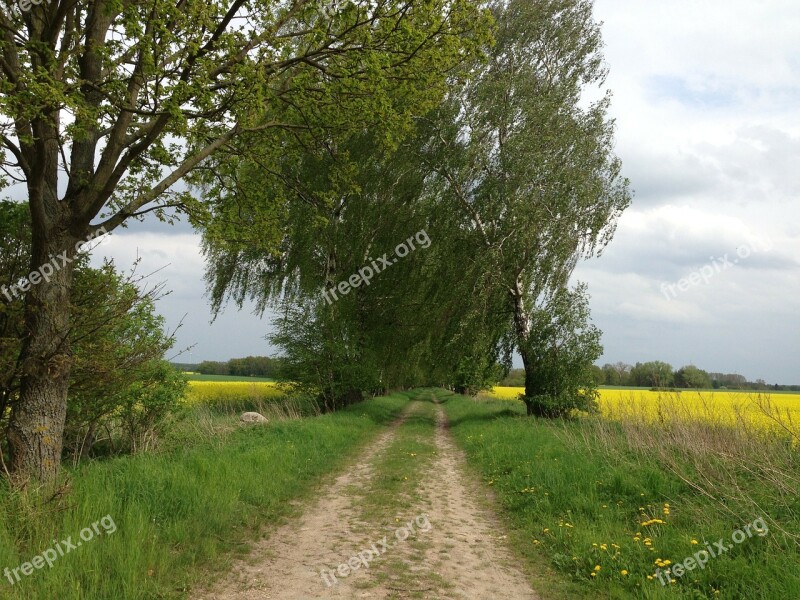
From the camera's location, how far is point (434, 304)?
18516mm

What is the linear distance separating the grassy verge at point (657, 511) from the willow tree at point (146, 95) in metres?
5.93

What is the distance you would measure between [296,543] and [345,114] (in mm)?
6041

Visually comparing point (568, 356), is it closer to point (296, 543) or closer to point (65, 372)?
point (296, 543)

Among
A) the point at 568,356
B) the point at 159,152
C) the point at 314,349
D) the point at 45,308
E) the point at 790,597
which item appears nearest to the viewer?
the point at 790,597

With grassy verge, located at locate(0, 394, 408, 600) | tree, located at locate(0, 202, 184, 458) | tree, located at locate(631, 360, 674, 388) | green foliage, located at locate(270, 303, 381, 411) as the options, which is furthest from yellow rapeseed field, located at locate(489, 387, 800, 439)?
green foliage, located at locate(270, 303, 381, 411)

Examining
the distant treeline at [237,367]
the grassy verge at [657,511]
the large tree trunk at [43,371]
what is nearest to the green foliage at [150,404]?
the large tree trunk at [43,371]

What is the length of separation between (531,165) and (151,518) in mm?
14432

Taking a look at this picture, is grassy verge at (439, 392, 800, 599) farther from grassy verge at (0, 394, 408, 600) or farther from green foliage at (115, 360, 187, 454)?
green foliage at (115, 360, 187, 454)

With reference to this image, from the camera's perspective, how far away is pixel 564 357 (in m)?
16.5

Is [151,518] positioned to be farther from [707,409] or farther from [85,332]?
[707,409]

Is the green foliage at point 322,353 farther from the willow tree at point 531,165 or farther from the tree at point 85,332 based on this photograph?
the tree at point 85,332

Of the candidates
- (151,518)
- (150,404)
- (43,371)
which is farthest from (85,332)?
(150,404)

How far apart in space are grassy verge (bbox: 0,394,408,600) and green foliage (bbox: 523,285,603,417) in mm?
10028

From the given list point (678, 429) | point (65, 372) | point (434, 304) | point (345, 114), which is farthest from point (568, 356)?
point (65, 372)
